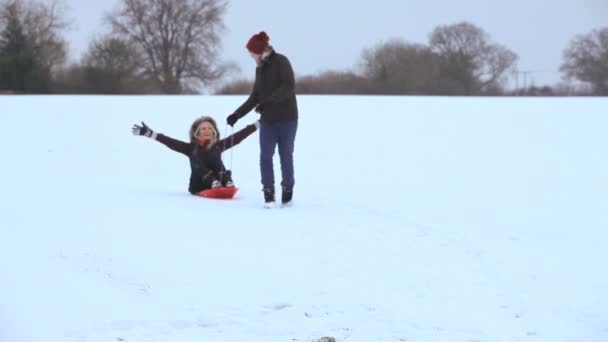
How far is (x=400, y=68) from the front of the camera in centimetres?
5212

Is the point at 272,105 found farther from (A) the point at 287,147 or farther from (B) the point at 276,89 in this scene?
(A) the point at 287,147

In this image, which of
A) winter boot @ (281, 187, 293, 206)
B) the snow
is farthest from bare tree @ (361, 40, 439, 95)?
winter boot @ (281, 187, 293, 206)

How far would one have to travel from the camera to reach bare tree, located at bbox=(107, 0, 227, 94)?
56.3 meters

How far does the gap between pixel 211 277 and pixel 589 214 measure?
14.7ft

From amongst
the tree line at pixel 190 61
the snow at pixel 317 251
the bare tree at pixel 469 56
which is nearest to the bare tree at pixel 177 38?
the tree line at pixel 190 61

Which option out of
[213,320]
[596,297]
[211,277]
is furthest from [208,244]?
[596,297]

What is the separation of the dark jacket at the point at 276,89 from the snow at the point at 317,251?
926 millimetres

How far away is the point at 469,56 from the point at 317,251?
204ft

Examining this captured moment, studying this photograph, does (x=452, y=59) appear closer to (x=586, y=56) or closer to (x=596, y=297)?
(x=586, y=56)

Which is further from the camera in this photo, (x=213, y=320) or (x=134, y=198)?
(x=134, y=198)

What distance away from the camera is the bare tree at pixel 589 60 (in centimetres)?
5392

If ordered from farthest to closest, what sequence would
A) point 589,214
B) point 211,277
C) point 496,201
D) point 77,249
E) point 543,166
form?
point 543,166 → point 496,201 → point 589,214 → point 77,249 → point 211,277

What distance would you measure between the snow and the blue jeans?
0.33m

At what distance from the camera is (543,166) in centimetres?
1165
